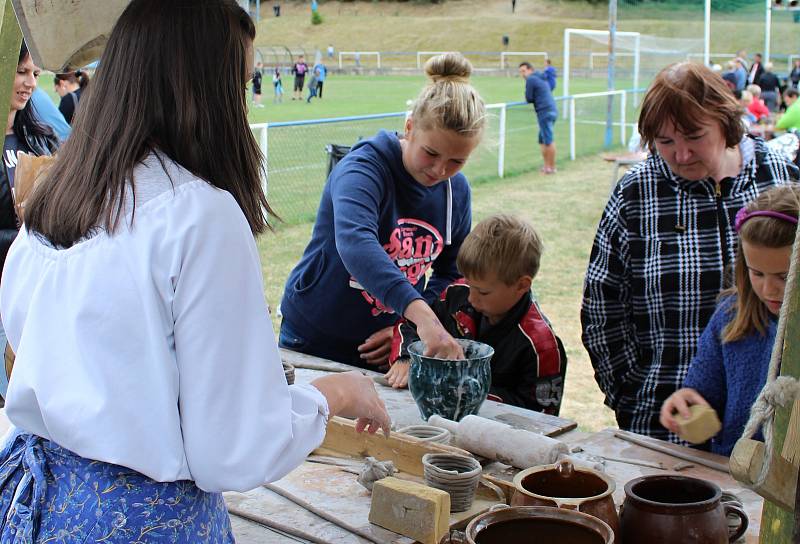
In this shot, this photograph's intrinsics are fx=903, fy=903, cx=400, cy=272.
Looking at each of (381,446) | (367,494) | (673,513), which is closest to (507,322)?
(381,446)

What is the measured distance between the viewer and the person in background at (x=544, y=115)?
13.5m

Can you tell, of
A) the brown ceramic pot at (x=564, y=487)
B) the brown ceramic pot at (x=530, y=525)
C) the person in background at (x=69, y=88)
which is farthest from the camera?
the person in background at (x=69, y=88)

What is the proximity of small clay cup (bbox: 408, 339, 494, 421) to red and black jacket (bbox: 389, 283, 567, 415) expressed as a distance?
13.5 inches

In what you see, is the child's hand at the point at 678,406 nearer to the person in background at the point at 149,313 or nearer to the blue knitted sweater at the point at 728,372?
the blue knitted sweater at the point at 728,372

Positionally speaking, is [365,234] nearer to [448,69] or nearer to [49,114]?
[448,69]

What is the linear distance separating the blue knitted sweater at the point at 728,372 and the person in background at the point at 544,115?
11.4m

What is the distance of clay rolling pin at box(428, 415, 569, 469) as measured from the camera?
1.89 m

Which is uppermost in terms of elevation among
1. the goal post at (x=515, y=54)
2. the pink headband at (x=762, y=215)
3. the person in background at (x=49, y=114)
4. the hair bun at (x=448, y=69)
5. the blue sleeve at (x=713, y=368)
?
the goal post at (x=515, y=54)

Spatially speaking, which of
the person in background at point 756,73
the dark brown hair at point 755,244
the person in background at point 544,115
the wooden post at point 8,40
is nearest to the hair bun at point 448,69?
the dark brown hair at point 755,244

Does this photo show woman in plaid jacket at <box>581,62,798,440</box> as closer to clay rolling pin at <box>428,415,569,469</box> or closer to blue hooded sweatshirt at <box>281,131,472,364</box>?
blue hooded sweatshirt at <box>281,131,472,364</box>

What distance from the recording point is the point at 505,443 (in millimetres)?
1955

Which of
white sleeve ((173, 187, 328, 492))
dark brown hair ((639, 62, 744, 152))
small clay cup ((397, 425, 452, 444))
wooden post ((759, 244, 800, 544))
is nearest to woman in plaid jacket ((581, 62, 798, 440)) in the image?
dark brown hair ((639, 62, 744, 152))

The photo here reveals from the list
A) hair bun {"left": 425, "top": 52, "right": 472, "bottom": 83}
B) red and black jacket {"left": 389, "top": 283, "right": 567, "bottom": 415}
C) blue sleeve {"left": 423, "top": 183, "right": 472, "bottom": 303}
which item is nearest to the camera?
red and black jacket {"left": 389, "top": 283, "right": 567, "bottom": 415}

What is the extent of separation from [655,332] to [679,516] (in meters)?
1.18
